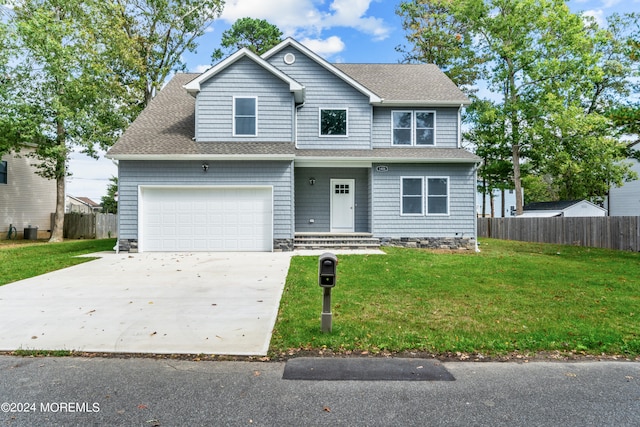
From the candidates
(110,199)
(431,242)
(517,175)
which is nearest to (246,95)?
(431,242)

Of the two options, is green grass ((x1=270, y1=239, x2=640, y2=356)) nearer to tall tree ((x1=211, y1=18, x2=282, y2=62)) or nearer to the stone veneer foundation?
the stone veneer foundation

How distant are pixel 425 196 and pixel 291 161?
5.26 metres

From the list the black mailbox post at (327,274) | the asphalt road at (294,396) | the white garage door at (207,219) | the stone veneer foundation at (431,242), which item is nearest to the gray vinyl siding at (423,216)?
the stone veneer foundation at (431,242)

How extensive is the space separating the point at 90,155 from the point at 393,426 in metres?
21.7

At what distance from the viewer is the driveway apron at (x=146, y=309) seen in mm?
4293

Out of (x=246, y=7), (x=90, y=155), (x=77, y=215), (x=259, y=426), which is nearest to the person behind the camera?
(x=259, y=426)

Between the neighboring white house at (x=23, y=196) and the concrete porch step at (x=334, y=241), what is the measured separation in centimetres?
1722

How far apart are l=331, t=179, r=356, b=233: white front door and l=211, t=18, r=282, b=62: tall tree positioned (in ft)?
65.6

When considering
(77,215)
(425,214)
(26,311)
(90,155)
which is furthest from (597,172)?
(77,215)

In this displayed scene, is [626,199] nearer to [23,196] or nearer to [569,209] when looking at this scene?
[569,209]

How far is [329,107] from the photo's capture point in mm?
14328

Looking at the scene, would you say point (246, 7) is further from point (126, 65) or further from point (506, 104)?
point (506, 104)

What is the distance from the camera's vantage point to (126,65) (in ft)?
68.7

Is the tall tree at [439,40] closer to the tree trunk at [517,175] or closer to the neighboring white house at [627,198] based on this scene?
the tree trunk at [517,175]
